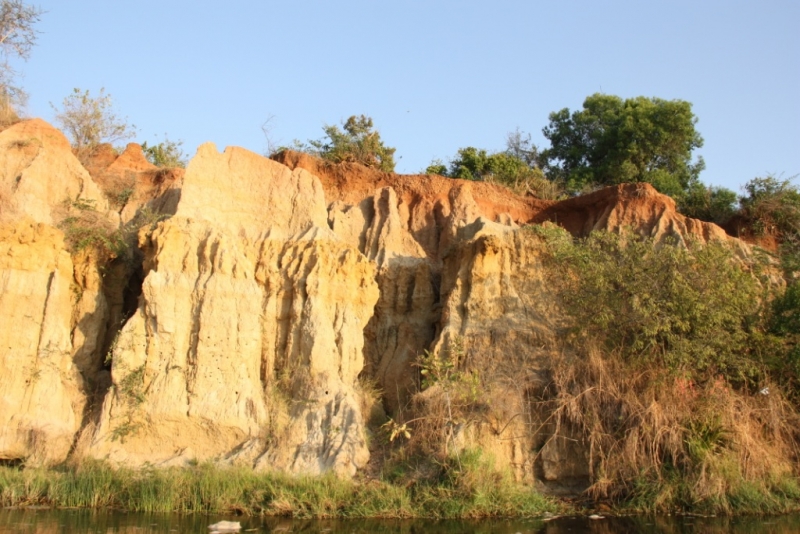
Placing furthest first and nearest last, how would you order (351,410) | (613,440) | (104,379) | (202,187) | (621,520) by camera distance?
1. (202,187)
2. (104,379)
3. (351,410)
4. (613,440)
5. (621,520)

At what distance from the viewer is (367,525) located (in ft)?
41.9

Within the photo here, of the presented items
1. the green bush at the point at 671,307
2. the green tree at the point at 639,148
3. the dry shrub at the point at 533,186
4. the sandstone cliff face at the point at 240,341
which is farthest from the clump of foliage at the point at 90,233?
the green tree at the point at 639,148

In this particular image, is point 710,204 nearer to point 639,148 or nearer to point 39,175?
point 639,148

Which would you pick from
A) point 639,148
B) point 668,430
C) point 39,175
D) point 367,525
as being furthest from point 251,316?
point 639,148

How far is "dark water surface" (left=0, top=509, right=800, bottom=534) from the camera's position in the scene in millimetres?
11953

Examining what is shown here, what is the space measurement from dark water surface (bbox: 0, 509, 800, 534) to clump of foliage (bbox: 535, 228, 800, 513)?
94cm

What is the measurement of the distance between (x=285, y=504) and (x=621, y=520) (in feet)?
18.5

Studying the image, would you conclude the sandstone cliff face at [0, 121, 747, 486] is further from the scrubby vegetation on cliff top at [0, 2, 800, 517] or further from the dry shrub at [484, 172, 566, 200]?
the dry shrub at [484, 172, 566, 200]

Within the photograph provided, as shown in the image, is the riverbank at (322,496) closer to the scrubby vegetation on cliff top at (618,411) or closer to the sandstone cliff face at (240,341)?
the scrubby vegetation on cliff top at (618,411)

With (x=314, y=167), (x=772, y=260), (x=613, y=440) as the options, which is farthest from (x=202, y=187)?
(x=772, y=260)

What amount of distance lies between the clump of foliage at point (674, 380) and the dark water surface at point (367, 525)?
→ 940 mm

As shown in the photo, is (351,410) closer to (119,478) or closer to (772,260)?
(119,478)

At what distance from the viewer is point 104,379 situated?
17.0 metres

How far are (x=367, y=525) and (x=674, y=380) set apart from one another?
664 cm
